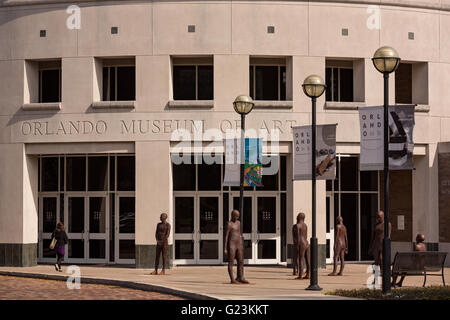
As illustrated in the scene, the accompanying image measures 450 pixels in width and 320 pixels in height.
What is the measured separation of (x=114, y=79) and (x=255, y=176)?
8239 millimetres

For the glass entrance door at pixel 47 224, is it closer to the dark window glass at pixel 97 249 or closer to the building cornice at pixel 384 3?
the dark window glass at pixel 97 249

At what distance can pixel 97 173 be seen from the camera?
106ft

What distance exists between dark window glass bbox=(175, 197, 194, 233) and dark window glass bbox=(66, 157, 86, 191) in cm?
382

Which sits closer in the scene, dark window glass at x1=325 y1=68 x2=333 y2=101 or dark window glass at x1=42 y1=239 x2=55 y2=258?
dark window glass at x1=325 y1=68 x2=333 y2=101

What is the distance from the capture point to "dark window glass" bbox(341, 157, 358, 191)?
1296 inches

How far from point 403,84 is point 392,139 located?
1424cm

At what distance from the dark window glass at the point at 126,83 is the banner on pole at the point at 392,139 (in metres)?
13.1

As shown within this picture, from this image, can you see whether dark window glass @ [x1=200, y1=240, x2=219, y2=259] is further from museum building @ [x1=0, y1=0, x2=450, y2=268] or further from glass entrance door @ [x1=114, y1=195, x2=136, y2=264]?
glass entrance door @ [x1=114, y1=195, x2=136, y2=264]

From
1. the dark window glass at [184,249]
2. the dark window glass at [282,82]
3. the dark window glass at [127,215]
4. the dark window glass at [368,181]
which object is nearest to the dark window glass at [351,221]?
the dark window glass at [368,181]

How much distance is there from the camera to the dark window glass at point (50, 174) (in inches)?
1291

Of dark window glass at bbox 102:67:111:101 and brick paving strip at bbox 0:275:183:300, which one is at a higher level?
dark window glass at bbox 102:67:111:101

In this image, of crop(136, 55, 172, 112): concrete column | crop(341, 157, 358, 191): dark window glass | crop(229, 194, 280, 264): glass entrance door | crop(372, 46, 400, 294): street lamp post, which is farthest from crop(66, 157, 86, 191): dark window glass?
crop(372, 46, 400, 294): street lamp post

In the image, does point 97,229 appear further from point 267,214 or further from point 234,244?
point 234,244

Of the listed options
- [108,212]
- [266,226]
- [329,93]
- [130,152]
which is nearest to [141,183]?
[130,152]
